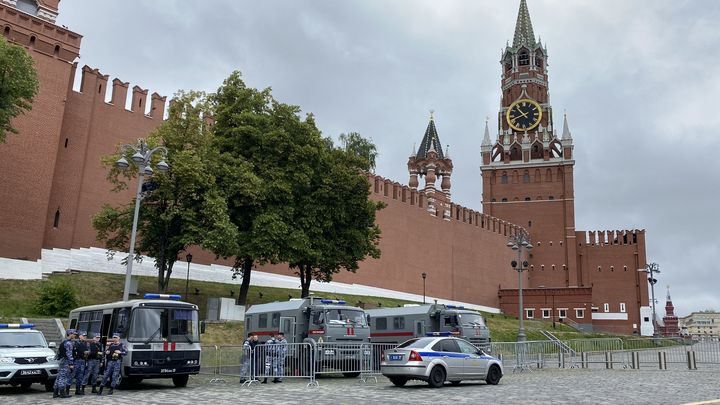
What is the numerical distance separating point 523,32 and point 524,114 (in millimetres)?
13737

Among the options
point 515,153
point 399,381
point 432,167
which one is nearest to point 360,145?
point 432,167

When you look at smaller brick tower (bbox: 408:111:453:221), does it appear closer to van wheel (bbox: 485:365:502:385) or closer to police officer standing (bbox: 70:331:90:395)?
van wheel (bbox: 485:365:502:385)

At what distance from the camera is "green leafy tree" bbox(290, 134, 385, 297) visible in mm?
30375

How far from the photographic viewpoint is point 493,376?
16.7m

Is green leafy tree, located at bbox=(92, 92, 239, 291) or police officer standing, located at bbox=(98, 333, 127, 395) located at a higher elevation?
green leafy tree, located at bbox=(92, 92, 239, 291)

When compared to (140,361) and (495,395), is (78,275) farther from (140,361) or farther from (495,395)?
(495,395)

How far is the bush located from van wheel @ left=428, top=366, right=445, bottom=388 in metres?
16.1

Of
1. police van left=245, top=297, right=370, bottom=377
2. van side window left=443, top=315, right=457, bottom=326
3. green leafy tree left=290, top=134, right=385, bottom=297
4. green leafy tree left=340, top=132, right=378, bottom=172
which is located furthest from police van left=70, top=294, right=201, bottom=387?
green leafy tree left=340, top=132, right=378, bottom=172

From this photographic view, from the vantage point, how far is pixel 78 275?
3055cm

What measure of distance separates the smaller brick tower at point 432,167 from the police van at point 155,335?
155ft

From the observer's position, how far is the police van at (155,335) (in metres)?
15.0

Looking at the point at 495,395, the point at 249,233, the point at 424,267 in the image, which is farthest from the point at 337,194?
the point at 424,267

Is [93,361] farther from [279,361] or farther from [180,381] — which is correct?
[279,361]

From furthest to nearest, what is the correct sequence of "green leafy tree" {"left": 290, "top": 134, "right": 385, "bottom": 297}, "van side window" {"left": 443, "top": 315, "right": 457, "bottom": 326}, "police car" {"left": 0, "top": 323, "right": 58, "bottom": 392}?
1. "green leafy tree" {"left": 290, "top": 134, "right": 385, "bottom": 297}
2. "van side window" {"left": 443, "top": 315, "right": 457, "bottom": 326}
3. "police car" {"left": 0, "top": 323, "right": 58, "bottom": 392}
